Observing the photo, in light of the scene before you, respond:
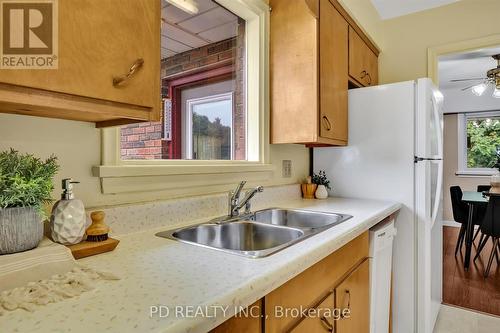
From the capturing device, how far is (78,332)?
0.48 metres

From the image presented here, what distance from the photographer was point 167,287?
2.16 feet

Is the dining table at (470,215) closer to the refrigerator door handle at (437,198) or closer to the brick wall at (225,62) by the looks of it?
the refrigerator door handle at (437,198)

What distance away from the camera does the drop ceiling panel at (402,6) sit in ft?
8.39

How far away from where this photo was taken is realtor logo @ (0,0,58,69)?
601mm

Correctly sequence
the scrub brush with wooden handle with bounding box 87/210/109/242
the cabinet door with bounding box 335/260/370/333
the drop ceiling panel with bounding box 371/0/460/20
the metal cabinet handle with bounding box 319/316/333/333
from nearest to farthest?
the scrub brush with wooden handle with bounding box 87/210/109/242 < the metal cabinet handle with bounding box 319/316/333/333 < the cabinet door with bounding box 335/260/370/333 < the drop ceiling panel with bounding box 371/0/460/20

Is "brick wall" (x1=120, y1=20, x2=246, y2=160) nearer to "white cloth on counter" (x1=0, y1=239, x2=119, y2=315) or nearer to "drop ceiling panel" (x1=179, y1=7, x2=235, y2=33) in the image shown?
"drop ceiling panel" (x1=179, y1=7, x2=235, y2=33)

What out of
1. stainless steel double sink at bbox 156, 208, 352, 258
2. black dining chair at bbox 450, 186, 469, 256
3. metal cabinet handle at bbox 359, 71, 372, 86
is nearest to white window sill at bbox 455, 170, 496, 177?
black dining chair at bbox 450, 186, 469, 256

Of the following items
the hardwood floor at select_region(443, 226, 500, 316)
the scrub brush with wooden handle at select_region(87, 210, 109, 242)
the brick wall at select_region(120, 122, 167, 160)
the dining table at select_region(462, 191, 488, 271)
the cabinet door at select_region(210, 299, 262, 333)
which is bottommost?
the hardwood floor at select_region(443, 226, 500, 316)

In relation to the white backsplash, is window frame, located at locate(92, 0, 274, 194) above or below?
→ above

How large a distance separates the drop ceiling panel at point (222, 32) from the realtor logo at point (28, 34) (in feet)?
4.54

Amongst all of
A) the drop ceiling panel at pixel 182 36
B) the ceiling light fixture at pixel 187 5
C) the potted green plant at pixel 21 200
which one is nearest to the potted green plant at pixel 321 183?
the drop ceiling panel at pixel 182 36

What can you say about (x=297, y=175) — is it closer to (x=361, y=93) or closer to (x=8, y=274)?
(x=361, y=93)

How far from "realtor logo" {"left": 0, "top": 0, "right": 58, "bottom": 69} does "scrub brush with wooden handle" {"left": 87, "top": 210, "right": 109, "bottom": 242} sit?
0.46 meters

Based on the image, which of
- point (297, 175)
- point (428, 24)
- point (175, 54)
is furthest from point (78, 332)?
point (428, 24)
